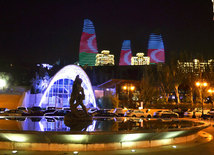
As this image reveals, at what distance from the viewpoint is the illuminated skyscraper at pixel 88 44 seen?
112m

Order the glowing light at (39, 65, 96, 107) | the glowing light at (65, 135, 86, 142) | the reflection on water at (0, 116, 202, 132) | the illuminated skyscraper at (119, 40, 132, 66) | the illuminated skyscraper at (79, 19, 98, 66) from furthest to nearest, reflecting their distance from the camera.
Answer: the illuminated skyscraper at (119, 40, 132, 66)
the illuminated skyscraper at (79, 19, 98, 66)
the glowing light at (39, 65, 96, 107)
the reflection on water at (0, 116, 202, 132)
the glowing light at (65, 135, 86, 142)

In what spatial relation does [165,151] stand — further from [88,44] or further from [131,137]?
[88,44]

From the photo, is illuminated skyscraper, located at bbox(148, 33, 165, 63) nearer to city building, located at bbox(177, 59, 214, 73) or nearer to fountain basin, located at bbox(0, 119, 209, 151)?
city building, located at bbox(177, 59, 214, 73)

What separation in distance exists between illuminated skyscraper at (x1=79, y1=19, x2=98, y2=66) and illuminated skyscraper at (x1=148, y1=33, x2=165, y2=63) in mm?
32332

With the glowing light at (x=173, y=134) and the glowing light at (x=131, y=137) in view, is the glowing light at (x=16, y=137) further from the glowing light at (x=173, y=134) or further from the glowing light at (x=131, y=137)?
the glowing light at (x=173, y=134)

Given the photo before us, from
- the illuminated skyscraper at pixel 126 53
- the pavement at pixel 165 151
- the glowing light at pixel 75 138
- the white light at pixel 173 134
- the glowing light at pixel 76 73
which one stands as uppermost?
the illuminated skyscraper at pixel 126 53

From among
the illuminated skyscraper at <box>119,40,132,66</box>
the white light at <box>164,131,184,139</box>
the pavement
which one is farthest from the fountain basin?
the illuminated skyscraper at <box>119,40,132,66</box>

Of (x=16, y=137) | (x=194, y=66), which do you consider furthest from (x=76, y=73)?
(x=16, y=137)

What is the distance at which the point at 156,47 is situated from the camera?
127125 millimetres

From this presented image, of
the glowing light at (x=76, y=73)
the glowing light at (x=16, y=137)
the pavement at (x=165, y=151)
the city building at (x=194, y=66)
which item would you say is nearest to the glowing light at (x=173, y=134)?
the pavement at (x=165, y=151)

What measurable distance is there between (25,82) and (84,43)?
41.7m

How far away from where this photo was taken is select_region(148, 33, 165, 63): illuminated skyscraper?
126 m

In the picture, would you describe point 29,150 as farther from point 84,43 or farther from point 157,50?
point 157,50

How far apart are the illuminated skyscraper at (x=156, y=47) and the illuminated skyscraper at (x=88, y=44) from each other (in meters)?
32.3
